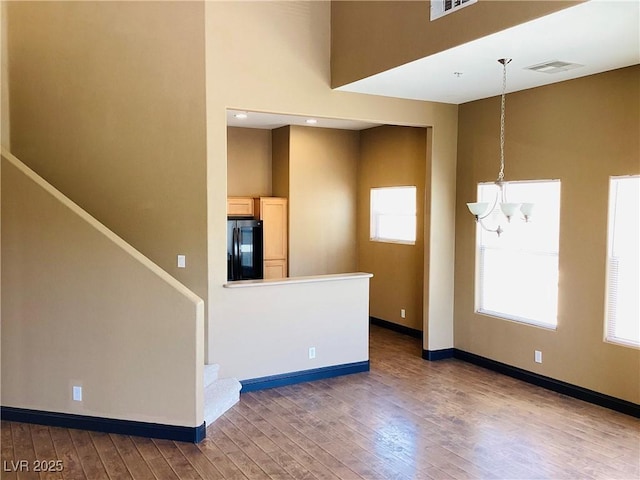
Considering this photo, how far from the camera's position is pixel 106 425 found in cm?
417

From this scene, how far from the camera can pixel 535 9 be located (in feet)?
11.1

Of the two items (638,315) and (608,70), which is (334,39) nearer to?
(608,70)

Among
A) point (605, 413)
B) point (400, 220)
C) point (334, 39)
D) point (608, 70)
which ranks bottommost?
point (605, 413)

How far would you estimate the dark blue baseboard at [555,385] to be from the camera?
15.4 ft

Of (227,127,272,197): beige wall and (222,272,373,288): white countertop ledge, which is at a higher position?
(227,127,272,197): beige wall

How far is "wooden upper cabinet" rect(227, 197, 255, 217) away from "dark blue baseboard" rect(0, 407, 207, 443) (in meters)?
3.84

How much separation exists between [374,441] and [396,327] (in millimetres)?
3704

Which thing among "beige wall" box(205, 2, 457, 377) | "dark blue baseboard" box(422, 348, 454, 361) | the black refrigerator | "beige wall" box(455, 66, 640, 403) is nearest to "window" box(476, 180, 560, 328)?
"beige wall" box(455, 66, 640, 403)

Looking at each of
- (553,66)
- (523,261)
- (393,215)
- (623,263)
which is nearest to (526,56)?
(553,66)

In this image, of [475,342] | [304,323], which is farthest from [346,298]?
[475,342]

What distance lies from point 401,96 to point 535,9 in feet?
8.50

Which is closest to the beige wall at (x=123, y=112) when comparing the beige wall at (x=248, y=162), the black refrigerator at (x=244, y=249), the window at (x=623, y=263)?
the black refrigerator at (x=244, y=249)

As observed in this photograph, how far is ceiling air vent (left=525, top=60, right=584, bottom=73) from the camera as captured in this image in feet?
14.5

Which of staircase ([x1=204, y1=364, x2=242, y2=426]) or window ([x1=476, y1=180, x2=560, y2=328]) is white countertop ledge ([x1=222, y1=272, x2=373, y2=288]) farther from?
window ([x1=476, y1=180, x2=560, y2=328])
